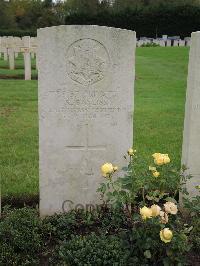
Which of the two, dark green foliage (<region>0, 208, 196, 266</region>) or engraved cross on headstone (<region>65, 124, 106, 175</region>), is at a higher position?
engraved cross on headstone (<region>65, 124, 106, 175</region>)

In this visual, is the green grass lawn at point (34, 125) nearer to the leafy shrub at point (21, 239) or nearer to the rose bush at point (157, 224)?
the leafy shrub at point (21, 239)

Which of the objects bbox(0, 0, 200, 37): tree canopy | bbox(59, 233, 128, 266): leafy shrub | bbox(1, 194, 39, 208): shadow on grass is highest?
bbox(0, 0, 200, 37): tree canopy

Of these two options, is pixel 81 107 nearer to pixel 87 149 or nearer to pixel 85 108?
pixel 85 108

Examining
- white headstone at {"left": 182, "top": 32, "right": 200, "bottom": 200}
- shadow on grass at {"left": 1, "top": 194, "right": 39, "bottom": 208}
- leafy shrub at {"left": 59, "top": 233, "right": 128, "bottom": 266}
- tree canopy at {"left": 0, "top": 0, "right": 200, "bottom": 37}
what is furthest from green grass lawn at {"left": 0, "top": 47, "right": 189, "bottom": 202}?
tree canopy at {"left": 0, "top": 0, "right": 200, "bottom": 37}

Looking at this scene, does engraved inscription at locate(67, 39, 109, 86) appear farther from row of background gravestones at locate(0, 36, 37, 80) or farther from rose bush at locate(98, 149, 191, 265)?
row of background gravestones at locate(0, 36, 37, 80)

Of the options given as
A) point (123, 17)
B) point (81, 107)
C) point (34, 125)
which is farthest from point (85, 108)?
point (123, 17)

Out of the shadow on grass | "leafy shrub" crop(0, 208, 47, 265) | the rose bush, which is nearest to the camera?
the rose bush

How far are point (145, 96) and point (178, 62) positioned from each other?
9234mm

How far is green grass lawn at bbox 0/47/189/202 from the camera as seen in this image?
5.12 metres

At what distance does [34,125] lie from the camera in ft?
24.1

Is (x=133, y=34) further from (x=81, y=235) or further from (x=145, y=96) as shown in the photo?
(x=145, y=96)

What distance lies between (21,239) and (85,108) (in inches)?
52.6

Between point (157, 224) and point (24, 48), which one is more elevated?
point (24, 48)

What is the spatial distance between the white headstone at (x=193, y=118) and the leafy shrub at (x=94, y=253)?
129cm
